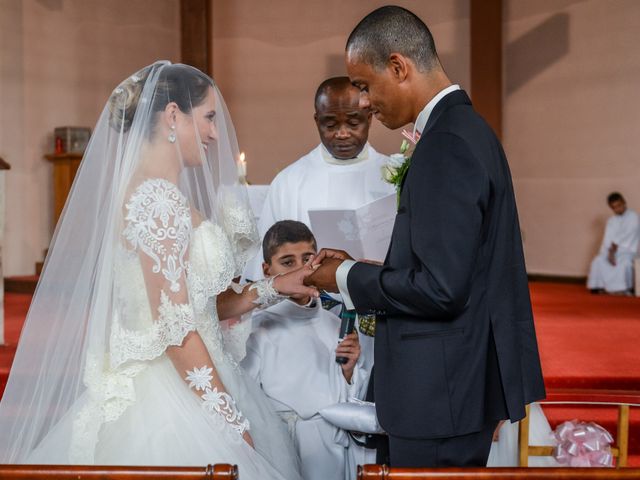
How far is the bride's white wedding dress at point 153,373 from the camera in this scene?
2346 millimetres

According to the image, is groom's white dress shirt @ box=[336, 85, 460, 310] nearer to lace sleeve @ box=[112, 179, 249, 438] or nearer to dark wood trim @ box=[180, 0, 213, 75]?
lace sleeve @ box=[112, 179, 249, 438]

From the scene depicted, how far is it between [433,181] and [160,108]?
0.97m

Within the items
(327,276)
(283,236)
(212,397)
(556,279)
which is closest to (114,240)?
(212,397)

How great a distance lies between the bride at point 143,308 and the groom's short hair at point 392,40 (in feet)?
2.05

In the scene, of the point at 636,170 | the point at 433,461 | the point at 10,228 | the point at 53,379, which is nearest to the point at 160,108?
the point at 53,379

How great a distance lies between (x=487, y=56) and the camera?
1199 centimetres

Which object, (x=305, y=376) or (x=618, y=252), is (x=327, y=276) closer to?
(x=305, y=376)

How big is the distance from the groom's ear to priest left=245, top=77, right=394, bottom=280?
85.5 inches

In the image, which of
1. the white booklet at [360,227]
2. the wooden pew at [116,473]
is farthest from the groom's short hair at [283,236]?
the wooden pew at [116,473]

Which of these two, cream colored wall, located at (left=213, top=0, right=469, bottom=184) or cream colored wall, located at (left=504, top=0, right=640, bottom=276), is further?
cream colored wall, located at (left=213, top=0, right=469, bottom=184)

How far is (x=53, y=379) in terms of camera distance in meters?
2.57

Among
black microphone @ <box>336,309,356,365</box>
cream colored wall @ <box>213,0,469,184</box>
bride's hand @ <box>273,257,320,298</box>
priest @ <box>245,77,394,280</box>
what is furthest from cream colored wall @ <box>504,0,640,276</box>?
bride's hand @ <box>273,257,320,298</box>

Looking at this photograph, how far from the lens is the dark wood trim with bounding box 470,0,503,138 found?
1193 centimetres

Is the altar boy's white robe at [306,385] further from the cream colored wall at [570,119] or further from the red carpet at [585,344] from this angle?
the cream colored wall at [570,119]
